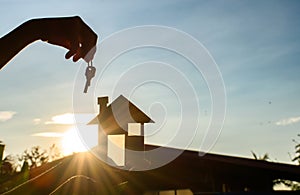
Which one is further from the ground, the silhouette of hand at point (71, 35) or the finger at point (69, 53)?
the silhouette of hand at point (71, 35)

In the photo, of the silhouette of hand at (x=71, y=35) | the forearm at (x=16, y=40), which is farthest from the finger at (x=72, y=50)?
the forearm at (x=16, y=40)

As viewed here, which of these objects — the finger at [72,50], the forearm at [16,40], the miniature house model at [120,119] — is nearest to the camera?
the forearm at [16,40]

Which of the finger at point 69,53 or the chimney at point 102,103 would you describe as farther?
the chimney at point 102,103

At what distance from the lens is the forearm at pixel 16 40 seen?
2.70ft

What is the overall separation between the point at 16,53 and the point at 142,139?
6112 millimetres

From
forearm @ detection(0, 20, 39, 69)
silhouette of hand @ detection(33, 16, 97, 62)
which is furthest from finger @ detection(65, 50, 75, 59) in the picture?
forearm @ detection(0, 20, 39, 69)

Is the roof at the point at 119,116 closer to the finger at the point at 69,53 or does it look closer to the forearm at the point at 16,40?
the finger at the point at 69,53

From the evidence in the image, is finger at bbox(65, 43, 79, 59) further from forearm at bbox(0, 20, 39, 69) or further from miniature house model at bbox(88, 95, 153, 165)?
miniature house model at bbox(88, 95, 153, 165)

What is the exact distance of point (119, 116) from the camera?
723 cm

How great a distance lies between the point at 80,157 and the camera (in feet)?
3.44

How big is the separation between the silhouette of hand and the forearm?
0.08 ft

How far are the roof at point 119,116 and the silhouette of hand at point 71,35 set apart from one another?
5893 mm

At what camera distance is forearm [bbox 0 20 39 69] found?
82 cm

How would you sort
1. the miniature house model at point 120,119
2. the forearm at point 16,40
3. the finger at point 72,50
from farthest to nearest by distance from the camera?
the miniature house model at point 120,119, the finger at point 72,50, the forearm at point 16,40
